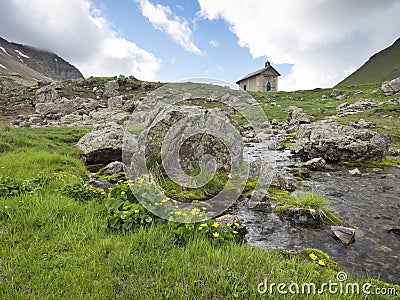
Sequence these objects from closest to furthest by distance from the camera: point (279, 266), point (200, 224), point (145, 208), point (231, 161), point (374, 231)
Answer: point (279, 266), point (200, 224), point (145, 208), point (374, 231), point (231, 161)

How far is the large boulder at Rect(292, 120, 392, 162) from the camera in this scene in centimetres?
1445

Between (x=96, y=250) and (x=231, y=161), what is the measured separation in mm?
7404

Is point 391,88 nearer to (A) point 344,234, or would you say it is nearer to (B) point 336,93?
(B) point 336,93

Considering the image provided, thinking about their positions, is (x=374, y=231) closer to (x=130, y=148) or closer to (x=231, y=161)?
(x=231, y=161)

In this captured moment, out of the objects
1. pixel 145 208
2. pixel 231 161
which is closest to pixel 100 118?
pixel 231 161

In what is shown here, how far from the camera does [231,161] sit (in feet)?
34.5

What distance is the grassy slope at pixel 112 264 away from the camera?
2.99 meters

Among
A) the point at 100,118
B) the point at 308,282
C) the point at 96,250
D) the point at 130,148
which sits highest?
the point at 100,118

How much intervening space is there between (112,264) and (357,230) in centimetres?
611

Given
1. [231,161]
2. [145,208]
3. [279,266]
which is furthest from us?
[231,161]

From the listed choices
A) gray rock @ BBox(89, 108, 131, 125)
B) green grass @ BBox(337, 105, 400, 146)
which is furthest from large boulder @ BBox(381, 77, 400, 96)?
gray rock @ BBox(89, 108, 131, 125)

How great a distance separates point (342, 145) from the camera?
15016mm

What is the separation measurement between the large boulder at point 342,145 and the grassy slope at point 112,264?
39.3ft

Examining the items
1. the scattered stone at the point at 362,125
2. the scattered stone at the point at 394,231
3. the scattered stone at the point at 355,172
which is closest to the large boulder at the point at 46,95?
the scattered stone at the point at 362,125
